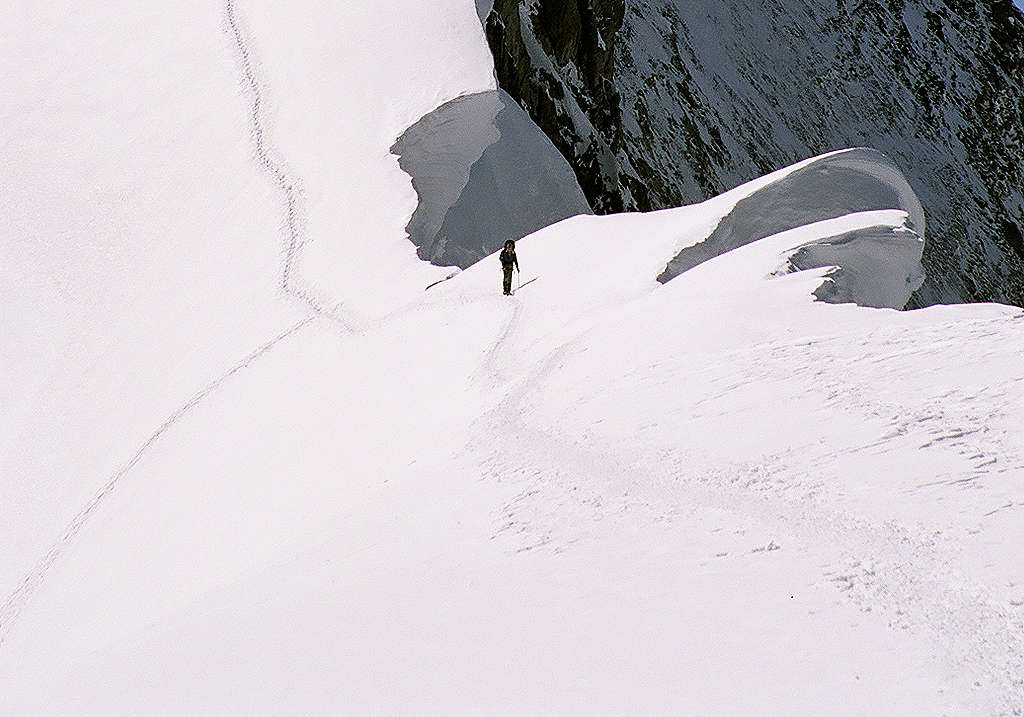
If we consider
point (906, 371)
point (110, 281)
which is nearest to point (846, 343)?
point (906, 371)

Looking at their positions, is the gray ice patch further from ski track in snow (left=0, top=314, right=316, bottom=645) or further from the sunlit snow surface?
ski track in snow (left=0, top=314, right=316, bottom=645)

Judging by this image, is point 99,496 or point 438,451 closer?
point 438,451

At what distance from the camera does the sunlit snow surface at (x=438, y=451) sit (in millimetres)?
5941

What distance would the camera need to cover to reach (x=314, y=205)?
2133 centimetres

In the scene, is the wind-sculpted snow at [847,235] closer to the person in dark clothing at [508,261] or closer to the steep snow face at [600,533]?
the steep snow face at [600,533]

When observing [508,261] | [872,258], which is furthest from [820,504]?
[508,261]

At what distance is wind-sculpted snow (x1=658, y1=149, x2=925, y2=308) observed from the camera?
13477mm

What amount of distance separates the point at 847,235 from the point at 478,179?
32.4 ft

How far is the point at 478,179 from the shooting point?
21875 millimetres

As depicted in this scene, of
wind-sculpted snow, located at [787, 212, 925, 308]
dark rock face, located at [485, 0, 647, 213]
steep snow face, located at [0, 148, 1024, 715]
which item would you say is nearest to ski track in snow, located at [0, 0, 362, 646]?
steep snow face, located at [0, 148, 1024, 715]

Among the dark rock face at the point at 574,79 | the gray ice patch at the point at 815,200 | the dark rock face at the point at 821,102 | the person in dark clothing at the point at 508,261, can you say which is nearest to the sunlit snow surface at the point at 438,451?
the person in dark clothing at the point at 508,261

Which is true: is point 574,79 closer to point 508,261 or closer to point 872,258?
point 508,261

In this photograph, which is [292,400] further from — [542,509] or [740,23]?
[740,23]

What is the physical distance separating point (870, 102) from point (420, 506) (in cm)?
6743
